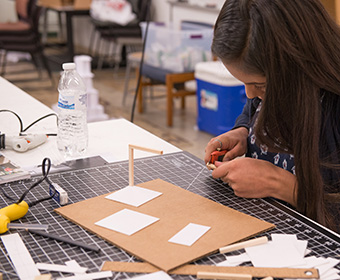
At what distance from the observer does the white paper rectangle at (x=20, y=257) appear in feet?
2.92

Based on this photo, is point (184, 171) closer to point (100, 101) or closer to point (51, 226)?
point (51, 226)

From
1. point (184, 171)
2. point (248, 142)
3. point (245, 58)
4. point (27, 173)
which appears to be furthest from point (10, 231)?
point (248, 142)

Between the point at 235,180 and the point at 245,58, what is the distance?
28 centimetres

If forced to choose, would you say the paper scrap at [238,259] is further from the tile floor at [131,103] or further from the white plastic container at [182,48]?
the white plastic container at [182,48]

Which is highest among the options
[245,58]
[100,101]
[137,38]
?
[245,58]

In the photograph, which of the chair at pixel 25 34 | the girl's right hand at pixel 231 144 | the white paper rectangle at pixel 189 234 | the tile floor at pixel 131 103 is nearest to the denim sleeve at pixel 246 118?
the girl's right hand at pixel 231 144

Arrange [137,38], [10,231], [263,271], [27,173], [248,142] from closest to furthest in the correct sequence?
[263,271] < [10,231] < [27,173] < [248,142] < [137,38]

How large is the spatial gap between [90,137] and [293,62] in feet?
2.64

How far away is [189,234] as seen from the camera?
1006 millimetres

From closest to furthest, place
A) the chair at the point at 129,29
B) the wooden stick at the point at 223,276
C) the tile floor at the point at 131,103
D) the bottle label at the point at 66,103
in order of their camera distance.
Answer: the wooden stick at the point at 223,276 < the bottle label at the point at 66,103 < the tile floor at the point at 131,103 < the chair at the point at 129,29

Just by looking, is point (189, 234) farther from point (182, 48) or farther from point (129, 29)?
point (129, 29)

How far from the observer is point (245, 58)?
113cm

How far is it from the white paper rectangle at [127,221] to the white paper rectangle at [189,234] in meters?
0.07

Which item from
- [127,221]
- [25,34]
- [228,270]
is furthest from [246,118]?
[25,34]
